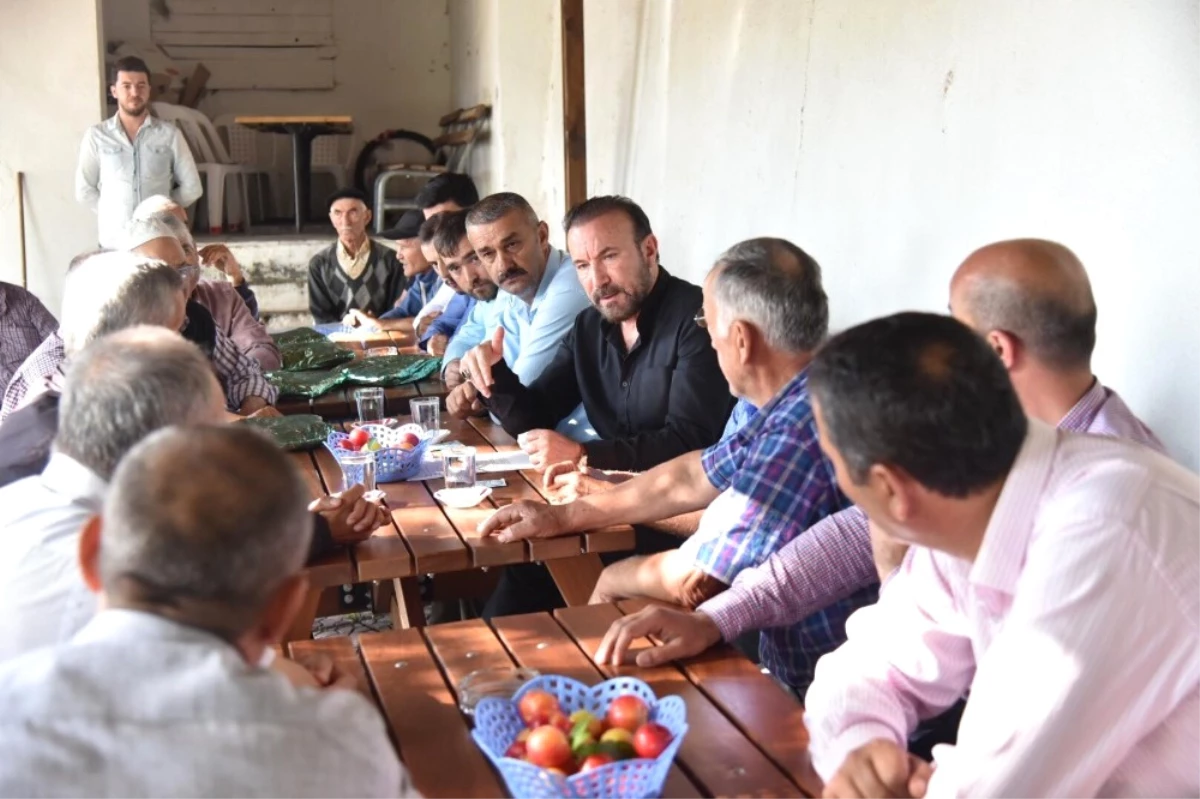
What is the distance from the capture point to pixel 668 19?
5.75 meters

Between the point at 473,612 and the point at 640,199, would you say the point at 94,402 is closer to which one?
the point at 473,612

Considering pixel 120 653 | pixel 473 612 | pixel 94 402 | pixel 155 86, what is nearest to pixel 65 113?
pixel 155 86

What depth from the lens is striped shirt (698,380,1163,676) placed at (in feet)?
6.47

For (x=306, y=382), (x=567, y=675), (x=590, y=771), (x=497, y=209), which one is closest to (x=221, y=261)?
(x=306, y=382)

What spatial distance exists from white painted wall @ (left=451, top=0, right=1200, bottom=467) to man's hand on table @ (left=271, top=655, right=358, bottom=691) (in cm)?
163

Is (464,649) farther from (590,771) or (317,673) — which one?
(590,771)

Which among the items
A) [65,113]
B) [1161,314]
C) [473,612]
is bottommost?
[473,612]

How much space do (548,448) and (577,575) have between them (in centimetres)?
51

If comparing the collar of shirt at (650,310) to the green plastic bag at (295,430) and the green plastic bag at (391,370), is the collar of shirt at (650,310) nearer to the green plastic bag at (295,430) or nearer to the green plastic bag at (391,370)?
the green plastic bag at (295,430)

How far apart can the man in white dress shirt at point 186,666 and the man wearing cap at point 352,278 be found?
17.8 ft

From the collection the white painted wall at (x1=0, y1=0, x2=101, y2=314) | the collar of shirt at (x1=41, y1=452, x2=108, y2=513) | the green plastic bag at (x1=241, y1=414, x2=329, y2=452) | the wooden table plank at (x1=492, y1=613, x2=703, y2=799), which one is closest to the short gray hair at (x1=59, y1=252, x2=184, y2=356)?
the green plastic bag at (x1=241, y1=414, x2=329, y2=452)

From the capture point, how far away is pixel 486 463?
301 cm

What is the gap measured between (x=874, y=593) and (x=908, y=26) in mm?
1939

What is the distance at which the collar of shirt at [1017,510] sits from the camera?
4.26ft
